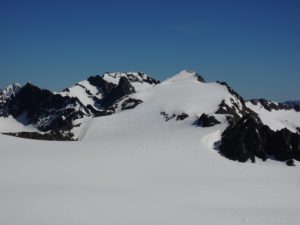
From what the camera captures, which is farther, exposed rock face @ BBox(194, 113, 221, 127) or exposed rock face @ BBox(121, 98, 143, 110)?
exposed rock face @ BBox(121, 98, 143, 110)

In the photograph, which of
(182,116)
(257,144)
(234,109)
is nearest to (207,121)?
(182,116)

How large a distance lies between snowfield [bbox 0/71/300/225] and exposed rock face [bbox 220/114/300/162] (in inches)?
93.3

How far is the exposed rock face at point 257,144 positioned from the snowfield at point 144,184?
237cm

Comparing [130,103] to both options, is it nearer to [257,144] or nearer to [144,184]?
[257,144]

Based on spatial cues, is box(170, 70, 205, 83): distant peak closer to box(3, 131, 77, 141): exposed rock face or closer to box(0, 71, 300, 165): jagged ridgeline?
box(0, 71, 300, 165): jagged ridgeline

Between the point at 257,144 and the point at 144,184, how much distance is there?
105 ft

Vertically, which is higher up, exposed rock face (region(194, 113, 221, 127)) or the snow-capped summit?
exposed rock face (region(194, 113, 221, 127))

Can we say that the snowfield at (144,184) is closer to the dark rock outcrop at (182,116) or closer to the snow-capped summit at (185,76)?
the dark rock outcrop at (182,116)

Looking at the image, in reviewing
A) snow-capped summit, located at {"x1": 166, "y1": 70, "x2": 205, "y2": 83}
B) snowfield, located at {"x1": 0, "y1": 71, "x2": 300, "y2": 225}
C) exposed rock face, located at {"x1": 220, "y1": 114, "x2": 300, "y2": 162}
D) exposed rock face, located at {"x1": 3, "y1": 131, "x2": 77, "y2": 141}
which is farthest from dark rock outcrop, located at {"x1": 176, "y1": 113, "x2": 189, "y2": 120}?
snow-capped summit, located at {"x1": 166, "y1": 70, "x2": 205, "y2": 83}

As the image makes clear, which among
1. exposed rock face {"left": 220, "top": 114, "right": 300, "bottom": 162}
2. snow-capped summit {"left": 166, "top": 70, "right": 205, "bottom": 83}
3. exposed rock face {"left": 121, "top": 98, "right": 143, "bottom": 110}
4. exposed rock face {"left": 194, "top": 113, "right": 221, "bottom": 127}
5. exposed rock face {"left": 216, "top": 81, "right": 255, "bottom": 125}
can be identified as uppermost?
exposed rock face {"left": 220, "top": 114, "right": 300, "bottom": 162}

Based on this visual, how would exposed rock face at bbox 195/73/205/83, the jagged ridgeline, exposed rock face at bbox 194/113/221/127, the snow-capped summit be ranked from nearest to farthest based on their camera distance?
the jagged ridgeline
exposed rock face at bbox 194/113/221/127
exposed rock face at bbox 195/73/205/83
the snow-capped summit

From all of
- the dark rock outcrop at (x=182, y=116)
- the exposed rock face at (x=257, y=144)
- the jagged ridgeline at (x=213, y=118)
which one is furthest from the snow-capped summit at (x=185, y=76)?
the exposed rock face at (x=257, y=144)

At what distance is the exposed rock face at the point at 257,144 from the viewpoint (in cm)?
6400

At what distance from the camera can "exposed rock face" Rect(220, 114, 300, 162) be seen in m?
64.0
